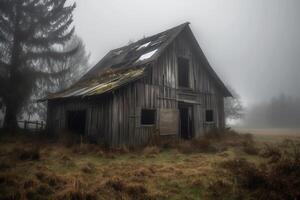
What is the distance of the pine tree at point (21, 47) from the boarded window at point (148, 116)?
11835 millimetres

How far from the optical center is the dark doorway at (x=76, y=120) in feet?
48.7

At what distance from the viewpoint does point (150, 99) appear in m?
12.5

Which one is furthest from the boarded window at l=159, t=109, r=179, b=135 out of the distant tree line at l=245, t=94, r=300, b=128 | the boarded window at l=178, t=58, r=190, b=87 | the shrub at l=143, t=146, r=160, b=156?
the distant tree line at l=245, t=94, r=300, b=128

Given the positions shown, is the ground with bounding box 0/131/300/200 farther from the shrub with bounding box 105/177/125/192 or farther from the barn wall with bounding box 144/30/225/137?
the barn wall with bounding box 144/30/225/137

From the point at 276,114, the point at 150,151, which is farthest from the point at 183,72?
the point at 276,114

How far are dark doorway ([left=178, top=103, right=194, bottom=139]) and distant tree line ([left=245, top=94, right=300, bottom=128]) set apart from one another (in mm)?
Answer: 56009

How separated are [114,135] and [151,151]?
206cm

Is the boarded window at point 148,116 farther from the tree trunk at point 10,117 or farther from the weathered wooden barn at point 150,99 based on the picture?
the tree trunk at point 10,117

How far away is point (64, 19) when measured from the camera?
72.7ft

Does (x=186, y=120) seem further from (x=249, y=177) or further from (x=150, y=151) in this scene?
(x=249, y=177)

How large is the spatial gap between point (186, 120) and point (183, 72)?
11.8ft

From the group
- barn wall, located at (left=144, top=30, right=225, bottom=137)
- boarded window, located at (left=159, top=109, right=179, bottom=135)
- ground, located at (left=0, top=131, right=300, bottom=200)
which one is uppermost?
barn wall, located at (left=144, top=30, right=225, bottom=137)

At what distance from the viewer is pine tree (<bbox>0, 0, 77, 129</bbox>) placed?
18.1m

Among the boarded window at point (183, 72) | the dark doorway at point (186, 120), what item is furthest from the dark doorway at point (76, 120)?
the boarded window at point (183, 72)
